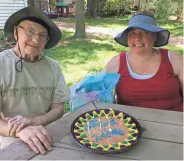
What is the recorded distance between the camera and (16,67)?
5.69 ft

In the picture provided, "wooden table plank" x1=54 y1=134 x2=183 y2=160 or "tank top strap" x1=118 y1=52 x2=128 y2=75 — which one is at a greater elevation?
"tank top strap" x1=118 y1=52 x2=128 y2=75

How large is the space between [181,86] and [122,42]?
1.82 ft

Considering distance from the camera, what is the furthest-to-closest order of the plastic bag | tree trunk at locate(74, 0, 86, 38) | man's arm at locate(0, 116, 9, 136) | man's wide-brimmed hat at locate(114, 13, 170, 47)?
tree trunk at locate(74, 0, 86, 38) → man's wide-brimmed hat at locate(114, 13, 170, 47) → the plastic bag → man's arm at locate(0, 116, 9, 136)

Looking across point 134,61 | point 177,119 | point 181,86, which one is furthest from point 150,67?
point 177,119

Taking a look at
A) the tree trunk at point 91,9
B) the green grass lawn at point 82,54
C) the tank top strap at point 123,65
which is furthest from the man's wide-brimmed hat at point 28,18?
the tree trunk at point 91,9

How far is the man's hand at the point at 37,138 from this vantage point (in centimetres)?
127

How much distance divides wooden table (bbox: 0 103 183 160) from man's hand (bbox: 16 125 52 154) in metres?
0.02

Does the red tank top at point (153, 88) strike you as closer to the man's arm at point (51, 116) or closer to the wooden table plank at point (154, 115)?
the wooden table plank at point (154, 115)

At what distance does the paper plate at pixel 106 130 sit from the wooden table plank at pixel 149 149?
26 millimetres

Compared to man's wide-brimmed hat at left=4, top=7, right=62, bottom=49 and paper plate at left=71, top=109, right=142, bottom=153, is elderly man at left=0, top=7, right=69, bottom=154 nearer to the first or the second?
man's wide-brimmed hat at left=4, top=7, right=62, bottom=49

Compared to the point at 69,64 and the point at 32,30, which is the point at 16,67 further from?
the point at 69,64

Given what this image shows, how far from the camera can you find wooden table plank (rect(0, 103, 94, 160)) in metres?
1.22

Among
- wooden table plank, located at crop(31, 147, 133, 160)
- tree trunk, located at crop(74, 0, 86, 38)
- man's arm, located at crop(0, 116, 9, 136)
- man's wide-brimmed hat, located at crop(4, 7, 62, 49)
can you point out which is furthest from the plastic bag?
tree trunk, located at crop(74, 0, 86, 38)

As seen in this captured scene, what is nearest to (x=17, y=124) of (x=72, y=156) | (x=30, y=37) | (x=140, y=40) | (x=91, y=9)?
(x=72, y=156)
